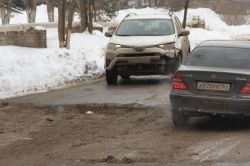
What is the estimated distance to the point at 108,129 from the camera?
9.79m

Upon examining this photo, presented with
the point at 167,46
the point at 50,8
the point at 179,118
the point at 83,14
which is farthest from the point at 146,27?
the point at 50,8

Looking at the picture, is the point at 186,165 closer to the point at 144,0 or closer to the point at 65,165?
the point at 65,165

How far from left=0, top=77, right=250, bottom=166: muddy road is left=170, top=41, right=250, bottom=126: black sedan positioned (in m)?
0.33

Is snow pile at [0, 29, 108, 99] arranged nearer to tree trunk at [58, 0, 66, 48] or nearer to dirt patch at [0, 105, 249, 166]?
tree trunk at [58, 0, 66, 48]

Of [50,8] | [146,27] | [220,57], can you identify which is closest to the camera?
[220,57]

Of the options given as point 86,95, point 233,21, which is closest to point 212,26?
point 233,21

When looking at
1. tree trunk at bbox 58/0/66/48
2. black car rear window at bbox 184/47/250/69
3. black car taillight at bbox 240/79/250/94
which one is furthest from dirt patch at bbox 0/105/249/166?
tree trunk at bbox 58/0/66/48

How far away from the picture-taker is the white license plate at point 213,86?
365 inches

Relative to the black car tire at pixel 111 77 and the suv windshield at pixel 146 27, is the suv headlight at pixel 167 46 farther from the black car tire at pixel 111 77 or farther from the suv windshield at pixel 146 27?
the black car tire at pixel 111 77

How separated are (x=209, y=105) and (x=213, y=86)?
0.29 meters

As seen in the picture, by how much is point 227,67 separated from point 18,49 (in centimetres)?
1052

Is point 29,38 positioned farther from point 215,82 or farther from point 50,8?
point 50,8

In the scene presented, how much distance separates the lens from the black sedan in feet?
30.2

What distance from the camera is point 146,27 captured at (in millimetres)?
16844
